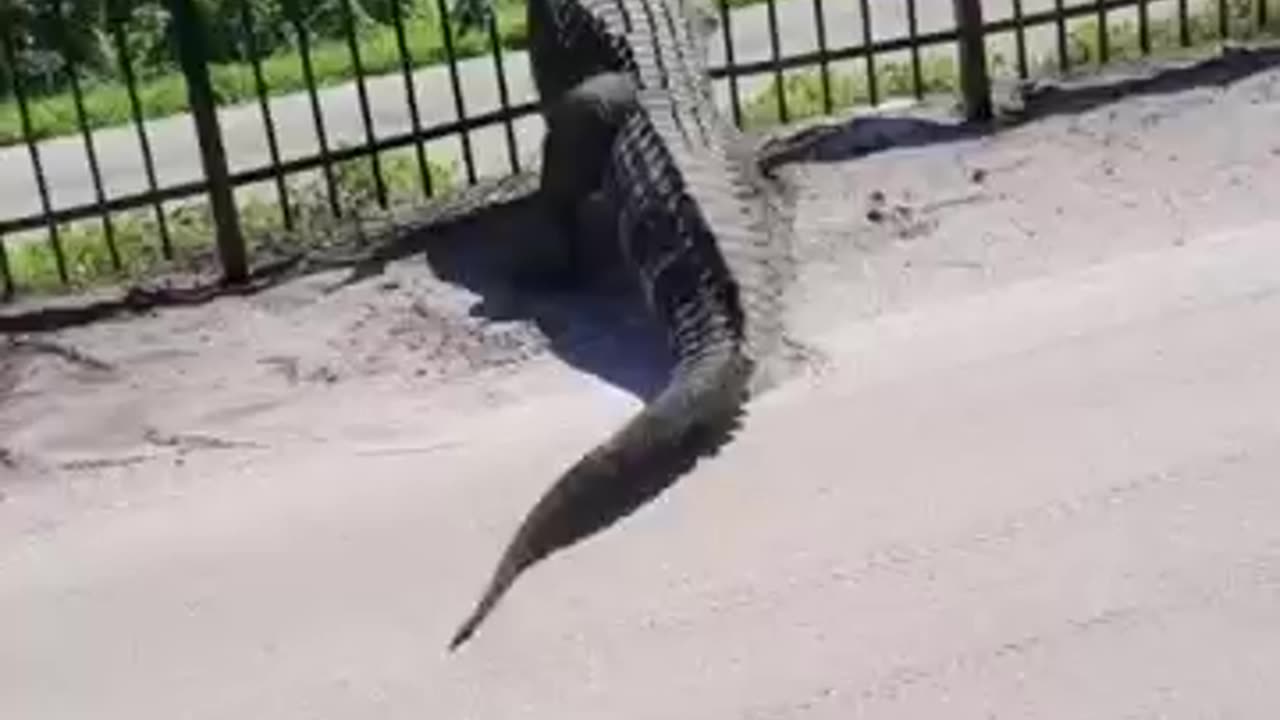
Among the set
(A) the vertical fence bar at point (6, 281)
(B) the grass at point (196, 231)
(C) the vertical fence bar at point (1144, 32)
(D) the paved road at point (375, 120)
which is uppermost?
(C) the vertical fence bar at point (1144, 32)

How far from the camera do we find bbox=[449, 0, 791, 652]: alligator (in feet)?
17.3

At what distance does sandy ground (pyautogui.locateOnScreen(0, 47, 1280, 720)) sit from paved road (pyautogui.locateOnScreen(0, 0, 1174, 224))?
136 inches

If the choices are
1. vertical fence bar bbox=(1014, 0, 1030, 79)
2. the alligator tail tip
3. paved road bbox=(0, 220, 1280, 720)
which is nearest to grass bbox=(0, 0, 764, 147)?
vertical fence bar bbox=(1014, 0, 1030, 79)

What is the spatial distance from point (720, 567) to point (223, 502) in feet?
5.31

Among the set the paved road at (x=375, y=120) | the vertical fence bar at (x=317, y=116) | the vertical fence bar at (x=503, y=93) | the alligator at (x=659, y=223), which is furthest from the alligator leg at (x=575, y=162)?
the paved road at (x=375, y=120)

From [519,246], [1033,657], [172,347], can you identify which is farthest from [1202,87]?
[1033,657]

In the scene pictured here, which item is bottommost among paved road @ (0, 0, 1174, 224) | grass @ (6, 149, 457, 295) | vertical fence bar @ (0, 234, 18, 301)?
paved road @ (0, 0, 1174, 224)

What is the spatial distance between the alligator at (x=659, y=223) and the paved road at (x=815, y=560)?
99 mm

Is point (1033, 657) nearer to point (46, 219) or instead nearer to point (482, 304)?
point (482, 304)

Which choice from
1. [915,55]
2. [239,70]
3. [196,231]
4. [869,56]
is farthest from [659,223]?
[239,70]

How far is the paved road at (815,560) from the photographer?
4.42 meters

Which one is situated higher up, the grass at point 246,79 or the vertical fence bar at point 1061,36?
the vertical fence bar at point 1061,36

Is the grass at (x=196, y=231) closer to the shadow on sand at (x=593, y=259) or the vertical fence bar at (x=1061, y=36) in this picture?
the shadow on sand at (x=593, y=259)

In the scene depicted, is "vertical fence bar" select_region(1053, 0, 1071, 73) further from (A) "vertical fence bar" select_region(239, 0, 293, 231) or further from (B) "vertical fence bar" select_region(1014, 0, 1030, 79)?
(A) "vertical fence bar" select_region(239, 0, 293, 231)
